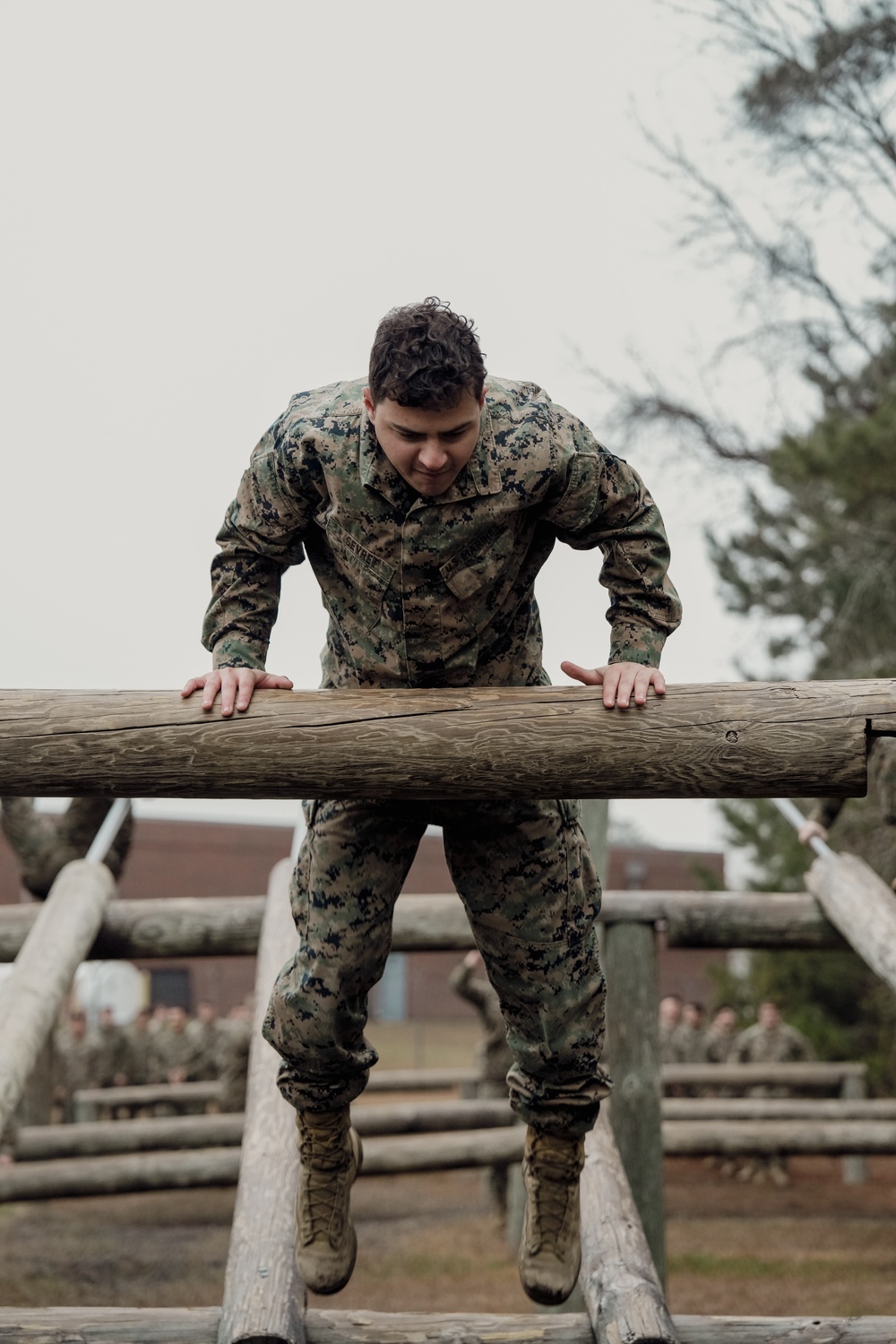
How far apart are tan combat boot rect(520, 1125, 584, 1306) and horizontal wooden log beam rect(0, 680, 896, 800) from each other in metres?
1.12

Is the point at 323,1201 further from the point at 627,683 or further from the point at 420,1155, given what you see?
the point at 420,1155

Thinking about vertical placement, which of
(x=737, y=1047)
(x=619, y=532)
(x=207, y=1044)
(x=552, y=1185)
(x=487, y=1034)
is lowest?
(x=207, y=1044)

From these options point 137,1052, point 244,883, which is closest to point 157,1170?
point 137,1052

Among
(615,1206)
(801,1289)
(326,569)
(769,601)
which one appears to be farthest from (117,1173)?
(769,601)

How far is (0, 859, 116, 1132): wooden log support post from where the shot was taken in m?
4.17

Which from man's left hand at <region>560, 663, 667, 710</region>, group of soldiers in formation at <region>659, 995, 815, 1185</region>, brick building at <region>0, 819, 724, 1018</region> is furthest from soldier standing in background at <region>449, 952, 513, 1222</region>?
brick building at <region>0, 819, 724, 1018</region>

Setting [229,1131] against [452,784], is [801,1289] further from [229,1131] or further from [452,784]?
[452,784]

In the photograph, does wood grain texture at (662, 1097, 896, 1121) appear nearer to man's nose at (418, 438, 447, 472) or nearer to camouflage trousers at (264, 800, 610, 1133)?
camouflage trousers at (264, 800, 610, 1133)

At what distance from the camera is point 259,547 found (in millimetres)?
3164

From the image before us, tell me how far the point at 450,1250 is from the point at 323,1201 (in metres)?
5.21

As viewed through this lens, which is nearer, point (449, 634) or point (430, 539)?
point (430, 539)

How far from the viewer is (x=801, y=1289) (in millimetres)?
6984

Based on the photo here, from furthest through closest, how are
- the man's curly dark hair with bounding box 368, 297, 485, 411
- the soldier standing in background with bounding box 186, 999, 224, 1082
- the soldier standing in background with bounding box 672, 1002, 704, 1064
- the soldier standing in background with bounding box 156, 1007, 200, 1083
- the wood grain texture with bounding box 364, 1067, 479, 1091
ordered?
1. the soldier standing in background with bounding box 186, 999, 224, 1082
2. the soldier standing in background with bounding box 156, 1007, 200, 1083
3. the soldier standing in background with bounding box 672, 1002, 704, 1064
4. the wood grain texture with bounding box 364, 1067, 479, 1091
5. the man's curly dark hair with bounding box 368, 297, 485, 411

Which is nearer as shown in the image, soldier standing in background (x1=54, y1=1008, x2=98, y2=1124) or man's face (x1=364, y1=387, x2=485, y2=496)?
man's face (x1=364, y1=387, x2=485, y2=496)
